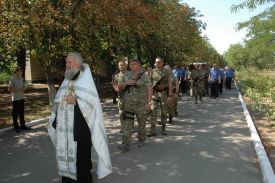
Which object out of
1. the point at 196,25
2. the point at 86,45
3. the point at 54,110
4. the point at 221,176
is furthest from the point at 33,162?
the point at 196,25

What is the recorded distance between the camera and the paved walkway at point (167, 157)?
683cm

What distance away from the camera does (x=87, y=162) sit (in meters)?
6.05

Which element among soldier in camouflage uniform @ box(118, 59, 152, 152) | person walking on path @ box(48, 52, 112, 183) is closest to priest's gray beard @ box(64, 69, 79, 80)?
person walking on path @ box(48, 52, 112, 183)

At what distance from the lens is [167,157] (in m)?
8.23

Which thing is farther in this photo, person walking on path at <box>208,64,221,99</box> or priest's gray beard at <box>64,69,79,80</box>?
person walking on path at <box>208,64,221,99</box>

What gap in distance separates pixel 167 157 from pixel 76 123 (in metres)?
2.78

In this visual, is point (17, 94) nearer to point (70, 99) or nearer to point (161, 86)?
point (161, 86)

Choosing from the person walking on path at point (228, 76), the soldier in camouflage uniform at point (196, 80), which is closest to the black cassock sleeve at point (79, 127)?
the soldier in camouflage uniform at point (196, 80)

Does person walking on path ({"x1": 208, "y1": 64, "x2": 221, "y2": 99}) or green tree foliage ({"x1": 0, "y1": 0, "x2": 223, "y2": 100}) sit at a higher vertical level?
green tree foliage ({"x1": 0, "y1": 0, "x2": 223, "y2": 100})

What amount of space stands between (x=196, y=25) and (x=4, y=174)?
33.1 meters

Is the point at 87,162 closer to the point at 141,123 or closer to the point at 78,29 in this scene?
the point at 141,123

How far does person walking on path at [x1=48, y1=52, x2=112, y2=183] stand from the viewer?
5961mm

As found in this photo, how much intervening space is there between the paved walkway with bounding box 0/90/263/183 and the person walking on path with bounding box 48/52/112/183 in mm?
758

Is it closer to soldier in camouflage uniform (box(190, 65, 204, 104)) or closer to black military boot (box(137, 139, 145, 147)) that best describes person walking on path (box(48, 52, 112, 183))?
black military boot (box(137, 139, 145, 147))
